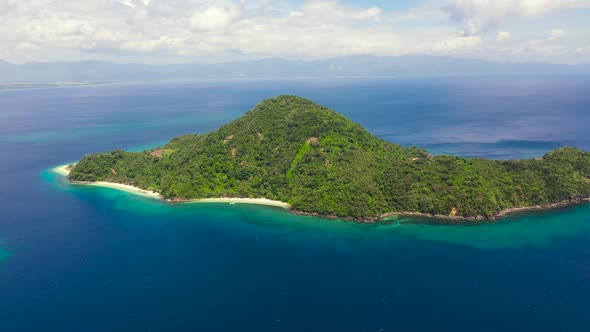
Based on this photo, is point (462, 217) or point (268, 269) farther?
point (462, 217)

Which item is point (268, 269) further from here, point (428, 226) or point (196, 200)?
point (196, 200)

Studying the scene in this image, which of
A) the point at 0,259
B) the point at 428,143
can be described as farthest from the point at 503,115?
the point at 0,259

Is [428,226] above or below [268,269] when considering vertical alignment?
above

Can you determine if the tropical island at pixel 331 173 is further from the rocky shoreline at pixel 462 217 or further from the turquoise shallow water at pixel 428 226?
the turquoise shallow water at pixel 428 226

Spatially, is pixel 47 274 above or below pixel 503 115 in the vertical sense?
below

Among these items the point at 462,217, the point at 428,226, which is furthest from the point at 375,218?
the point at 462,217

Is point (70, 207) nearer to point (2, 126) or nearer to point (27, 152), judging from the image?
point (27, 152)

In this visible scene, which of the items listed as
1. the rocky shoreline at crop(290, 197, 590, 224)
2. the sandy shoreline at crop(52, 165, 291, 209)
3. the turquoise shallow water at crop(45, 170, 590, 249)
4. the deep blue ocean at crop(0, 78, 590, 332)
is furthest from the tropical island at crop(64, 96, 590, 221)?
the deep blue ocean at crop(0, 78, 590, 332)

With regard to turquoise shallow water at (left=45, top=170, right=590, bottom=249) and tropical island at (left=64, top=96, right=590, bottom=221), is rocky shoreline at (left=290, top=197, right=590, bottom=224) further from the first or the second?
turquoise shallow water at (left=45, top=170, right=590, bottom=249)
